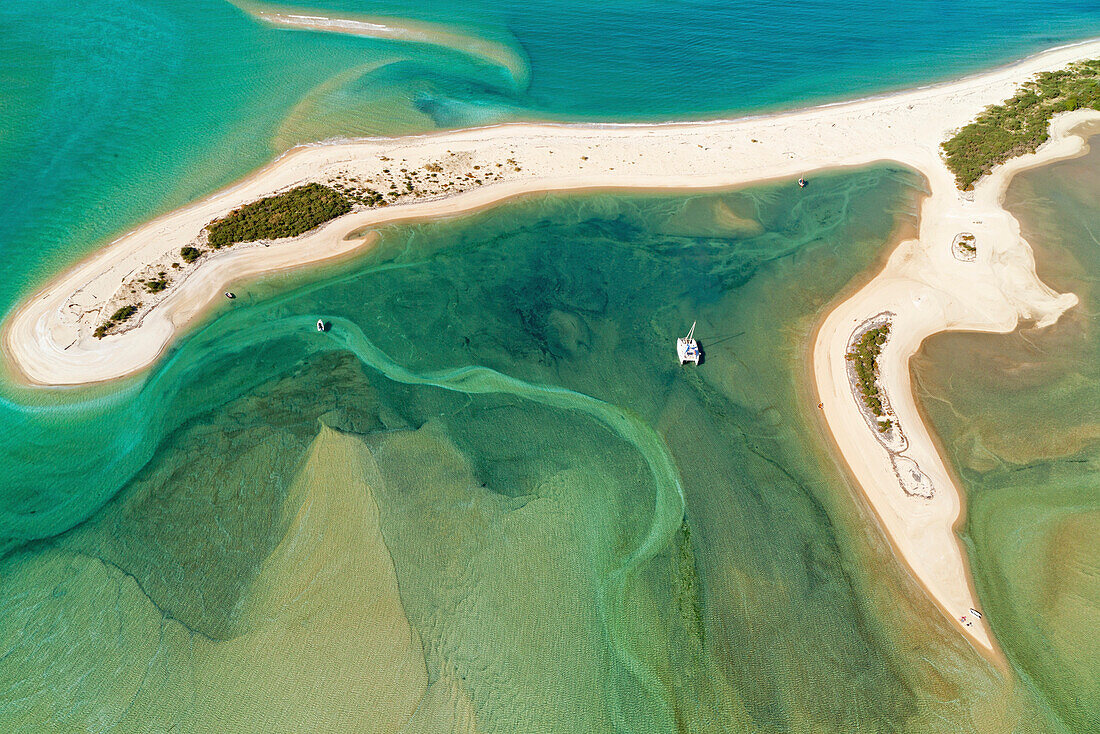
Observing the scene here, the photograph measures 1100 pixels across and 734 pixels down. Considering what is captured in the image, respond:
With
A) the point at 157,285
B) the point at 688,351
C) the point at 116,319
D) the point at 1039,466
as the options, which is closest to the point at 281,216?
the point at 157,285

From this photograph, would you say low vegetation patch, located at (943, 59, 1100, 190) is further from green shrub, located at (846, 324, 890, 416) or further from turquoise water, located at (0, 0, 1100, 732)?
green shrub, located at (846, 324, 890, 416)

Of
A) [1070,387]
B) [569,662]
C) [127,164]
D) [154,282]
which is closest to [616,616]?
[569,662]

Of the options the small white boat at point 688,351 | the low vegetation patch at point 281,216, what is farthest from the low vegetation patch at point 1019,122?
the low vegetation patch at point 281,216

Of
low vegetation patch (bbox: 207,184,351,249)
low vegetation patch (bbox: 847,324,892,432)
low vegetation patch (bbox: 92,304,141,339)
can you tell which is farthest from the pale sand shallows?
low vegetation patch (bbox: 207,184,351,249)

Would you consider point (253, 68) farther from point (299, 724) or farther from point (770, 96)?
point (299, 724)

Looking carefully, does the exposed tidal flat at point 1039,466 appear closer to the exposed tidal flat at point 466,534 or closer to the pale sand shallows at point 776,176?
the pale sand shallows at point 776,176

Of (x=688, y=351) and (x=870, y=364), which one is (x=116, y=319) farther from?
(x=870, y=364)
